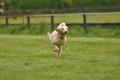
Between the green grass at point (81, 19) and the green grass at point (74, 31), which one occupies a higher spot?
the green grass at point (81, 19)

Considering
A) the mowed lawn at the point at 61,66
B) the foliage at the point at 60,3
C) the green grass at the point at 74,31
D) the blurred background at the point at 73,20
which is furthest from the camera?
the foliage at the point at 60,3

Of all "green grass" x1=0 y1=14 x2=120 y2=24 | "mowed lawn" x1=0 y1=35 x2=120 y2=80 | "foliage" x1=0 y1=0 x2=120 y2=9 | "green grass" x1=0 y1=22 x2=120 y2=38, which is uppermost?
"foliage" x1=0 y1=0 x2=120 y2=9

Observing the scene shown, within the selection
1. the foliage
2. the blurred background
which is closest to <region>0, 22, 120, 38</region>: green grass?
the blurred background

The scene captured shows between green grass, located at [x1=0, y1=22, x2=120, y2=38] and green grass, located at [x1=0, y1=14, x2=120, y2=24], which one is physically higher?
green grass, located at [x1=0, y1=14, x2=120, y2=24]

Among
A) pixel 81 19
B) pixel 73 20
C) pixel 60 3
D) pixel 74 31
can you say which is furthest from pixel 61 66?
pixel 60 3

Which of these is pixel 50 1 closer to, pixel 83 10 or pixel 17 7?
pixel 17 7

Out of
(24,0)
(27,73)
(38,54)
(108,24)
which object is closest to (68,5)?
(24,0)

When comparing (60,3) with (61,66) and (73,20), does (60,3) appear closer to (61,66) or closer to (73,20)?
(73,20)

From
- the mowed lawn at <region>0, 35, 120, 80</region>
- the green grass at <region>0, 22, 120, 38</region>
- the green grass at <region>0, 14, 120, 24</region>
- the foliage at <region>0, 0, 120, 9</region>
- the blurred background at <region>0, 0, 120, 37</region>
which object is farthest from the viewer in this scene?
the foliage at <region>0, 0, 120, 9</region>

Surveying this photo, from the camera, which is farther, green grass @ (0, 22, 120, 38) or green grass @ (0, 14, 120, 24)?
green grass @ (0, 14, 120, 24)

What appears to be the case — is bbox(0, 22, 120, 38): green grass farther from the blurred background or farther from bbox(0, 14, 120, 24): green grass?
bbox(0, 14, 120, 24): green grass

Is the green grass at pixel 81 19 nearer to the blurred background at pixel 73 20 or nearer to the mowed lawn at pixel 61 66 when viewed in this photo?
the blurred background at pixel 73 20

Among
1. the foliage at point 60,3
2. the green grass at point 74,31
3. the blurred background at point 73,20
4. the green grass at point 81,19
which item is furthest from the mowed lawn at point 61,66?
the foliage at point 60,3

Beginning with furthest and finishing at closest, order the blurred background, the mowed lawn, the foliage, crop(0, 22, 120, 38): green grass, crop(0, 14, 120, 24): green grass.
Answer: the foliage < crop(0, 14, 120, 24): green grass < the blurred background < crop(0, 22, 120, 38): green grass < the mowed lawn
